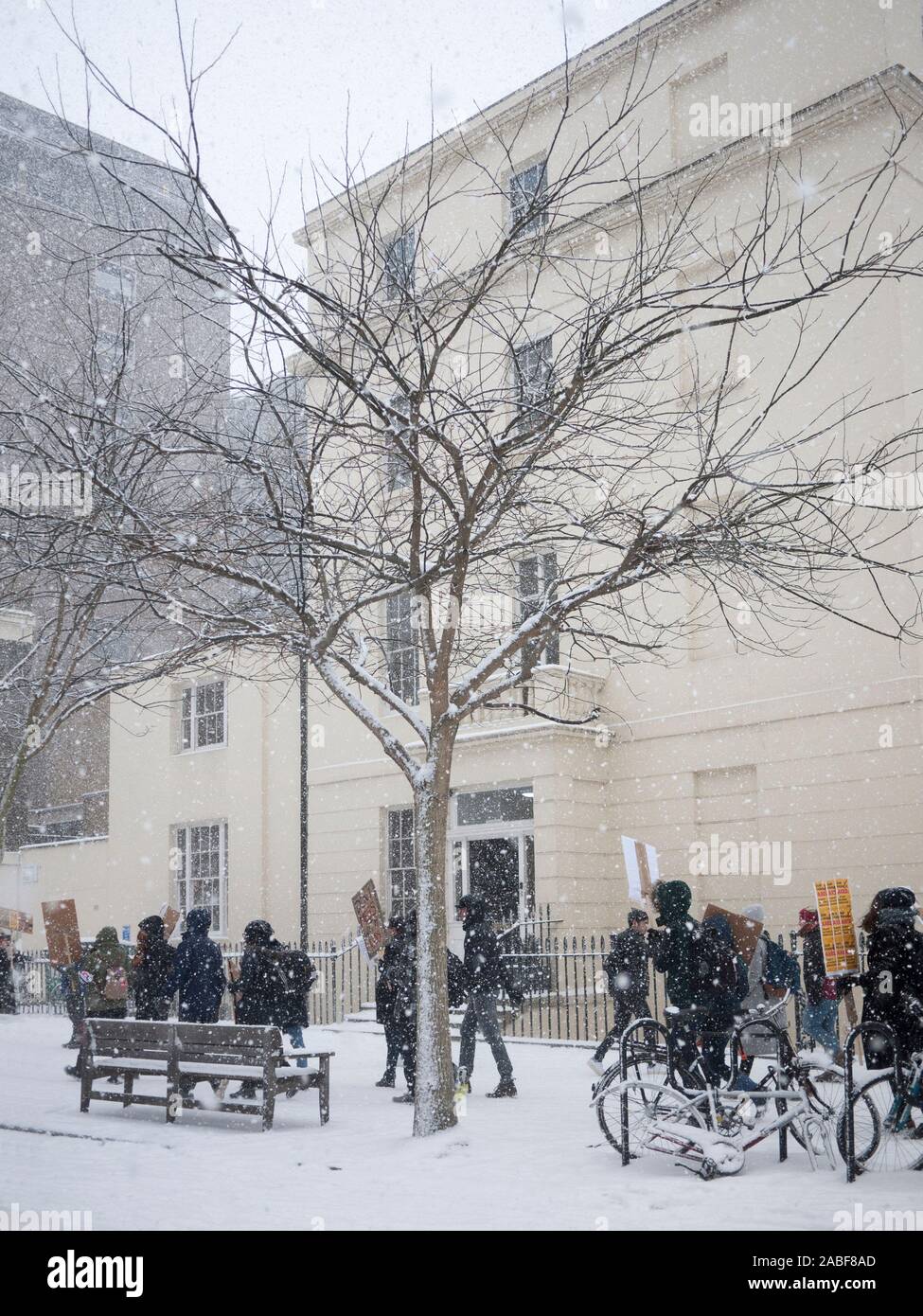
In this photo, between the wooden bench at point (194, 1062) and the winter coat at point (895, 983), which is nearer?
the winter coat at point (895, 983)

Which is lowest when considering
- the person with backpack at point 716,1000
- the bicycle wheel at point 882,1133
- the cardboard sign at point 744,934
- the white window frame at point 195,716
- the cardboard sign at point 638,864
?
the bicycle wheel at point 882,1133

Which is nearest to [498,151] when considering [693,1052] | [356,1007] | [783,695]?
[783,695]

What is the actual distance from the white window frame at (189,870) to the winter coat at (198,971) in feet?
42.4

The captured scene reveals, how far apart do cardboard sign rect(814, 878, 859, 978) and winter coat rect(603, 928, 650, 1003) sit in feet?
6.54

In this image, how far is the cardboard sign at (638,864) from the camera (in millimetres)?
11926

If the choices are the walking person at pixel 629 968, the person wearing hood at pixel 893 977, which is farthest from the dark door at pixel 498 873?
the person wearing hood at pixel 893 977

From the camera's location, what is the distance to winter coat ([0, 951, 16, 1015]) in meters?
21.9

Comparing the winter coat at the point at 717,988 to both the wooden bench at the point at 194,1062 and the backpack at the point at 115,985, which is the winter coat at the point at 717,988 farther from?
the backpack at the point at 115,985

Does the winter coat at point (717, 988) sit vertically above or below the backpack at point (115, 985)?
above

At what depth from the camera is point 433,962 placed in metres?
9.68

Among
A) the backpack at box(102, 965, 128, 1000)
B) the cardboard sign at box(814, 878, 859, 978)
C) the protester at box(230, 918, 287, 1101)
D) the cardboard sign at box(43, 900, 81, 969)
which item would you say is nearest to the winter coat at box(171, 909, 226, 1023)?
the protester at box(230, 918, 287, 1101)

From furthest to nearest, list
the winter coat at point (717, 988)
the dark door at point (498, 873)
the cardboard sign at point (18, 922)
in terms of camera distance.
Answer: the dark door at point (498, 873), the cardboard sign at point (18, 922), the winter coat at point (717, 988)

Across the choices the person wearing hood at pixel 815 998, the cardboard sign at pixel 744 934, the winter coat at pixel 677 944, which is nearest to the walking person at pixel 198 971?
the cardboard sign at pixel 744 934

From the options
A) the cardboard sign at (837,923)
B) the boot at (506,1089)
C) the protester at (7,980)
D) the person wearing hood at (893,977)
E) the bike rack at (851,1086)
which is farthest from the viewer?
the protester at (7,980)
